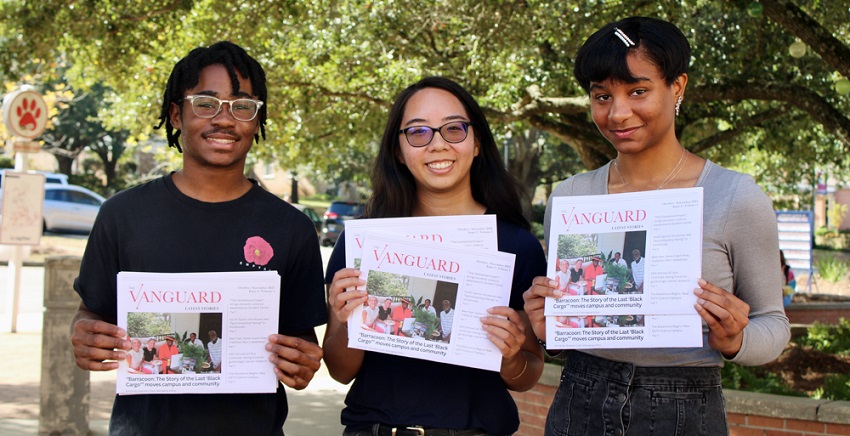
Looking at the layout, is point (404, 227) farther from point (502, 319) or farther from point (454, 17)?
point (454, 17)

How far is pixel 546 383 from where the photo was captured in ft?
19.3

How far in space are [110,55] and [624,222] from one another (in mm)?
7515

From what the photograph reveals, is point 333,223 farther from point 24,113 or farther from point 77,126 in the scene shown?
point 24,113

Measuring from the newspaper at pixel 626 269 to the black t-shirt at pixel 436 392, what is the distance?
0.33 m

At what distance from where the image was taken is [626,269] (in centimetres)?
243

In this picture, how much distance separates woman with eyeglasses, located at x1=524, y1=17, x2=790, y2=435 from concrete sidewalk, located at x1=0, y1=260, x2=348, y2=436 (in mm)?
4395

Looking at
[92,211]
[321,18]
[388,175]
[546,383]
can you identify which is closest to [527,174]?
[92,211]

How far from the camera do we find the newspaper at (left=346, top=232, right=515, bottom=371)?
2.63 meters

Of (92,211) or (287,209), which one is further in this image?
(92,211)

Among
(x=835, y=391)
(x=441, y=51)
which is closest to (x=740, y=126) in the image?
(x=441, y=51)

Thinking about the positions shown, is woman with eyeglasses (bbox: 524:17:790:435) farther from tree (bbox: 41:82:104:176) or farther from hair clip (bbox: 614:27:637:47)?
tree (bbox: 41:82:104:176)

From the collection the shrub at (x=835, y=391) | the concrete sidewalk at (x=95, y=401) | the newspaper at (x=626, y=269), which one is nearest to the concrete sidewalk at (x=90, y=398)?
the concrete sidewalk at (x=95, y=401)

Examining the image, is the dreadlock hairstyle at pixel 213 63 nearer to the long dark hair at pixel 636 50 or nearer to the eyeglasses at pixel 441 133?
the eyeglasses at pixel 441 133

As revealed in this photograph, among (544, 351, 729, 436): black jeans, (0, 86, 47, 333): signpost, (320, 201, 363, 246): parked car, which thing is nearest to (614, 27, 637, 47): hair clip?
(544, 351, 729, 436): black jeans
